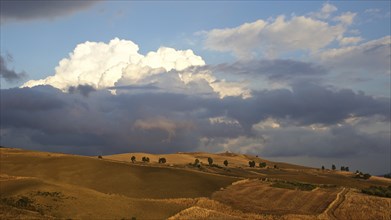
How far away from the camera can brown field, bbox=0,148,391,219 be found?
4888 cm

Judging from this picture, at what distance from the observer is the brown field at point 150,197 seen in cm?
4888

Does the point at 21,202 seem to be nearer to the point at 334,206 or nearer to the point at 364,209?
the point at 334,206

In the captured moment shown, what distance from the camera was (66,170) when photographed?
8981 cm

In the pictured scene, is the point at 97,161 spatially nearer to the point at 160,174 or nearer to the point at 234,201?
the point at 160,174

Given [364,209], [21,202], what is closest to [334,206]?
[364,209]

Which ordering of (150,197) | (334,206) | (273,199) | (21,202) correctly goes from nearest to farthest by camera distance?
(21,202)
(334,206)
(150,197)
(273,199)

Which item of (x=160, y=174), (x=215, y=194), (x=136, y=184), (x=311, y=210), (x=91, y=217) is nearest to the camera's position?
(x=91, y=217)

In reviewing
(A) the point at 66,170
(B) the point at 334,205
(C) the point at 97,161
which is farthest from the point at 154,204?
(C) the point at 97,161

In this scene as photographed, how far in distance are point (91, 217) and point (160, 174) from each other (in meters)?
39.0

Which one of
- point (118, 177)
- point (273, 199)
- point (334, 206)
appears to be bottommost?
point (334, 206)

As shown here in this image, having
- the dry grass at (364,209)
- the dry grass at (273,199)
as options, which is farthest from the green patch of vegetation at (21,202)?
the dry grass at (364,209)

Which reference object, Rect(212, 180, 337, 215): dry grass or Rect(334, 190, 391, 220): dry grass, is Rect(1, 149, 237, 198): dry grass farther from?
Rect(334, 190, 391, 220): dry grass

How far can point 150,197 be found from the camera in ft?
217

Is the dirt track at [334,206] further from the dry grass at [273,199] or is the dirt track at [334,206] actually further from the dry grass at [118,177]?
the dry grass at [118,177]
